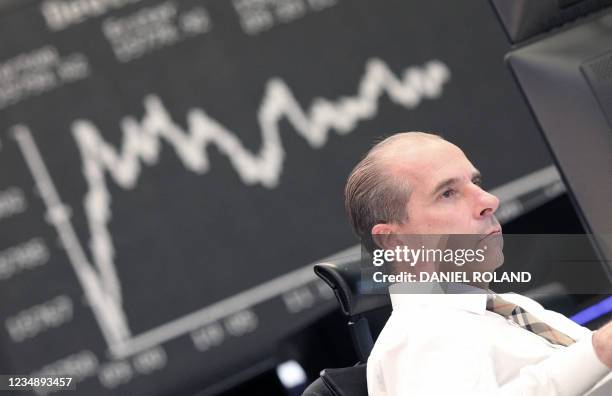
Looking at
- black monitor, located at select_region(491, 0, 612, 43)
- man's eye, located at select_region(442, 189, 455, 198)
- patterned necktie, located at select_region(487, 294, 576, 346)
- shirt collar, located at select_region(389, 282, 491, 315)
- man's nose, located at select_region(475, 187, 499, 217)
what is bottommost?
patterned necktie, located at select_region(487, 294, 576, 346)

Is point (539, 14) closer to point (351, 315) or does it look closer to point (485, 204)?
point (485, 204)

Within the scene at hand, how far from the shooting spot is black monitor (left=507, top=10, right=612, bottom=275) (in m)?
1.38

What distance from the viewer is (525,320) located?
59.6 inches

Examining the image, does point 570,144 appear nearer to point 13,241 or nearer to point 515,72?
point 515,72

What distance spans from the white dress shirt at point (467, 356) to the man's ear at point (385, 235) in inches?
3.0

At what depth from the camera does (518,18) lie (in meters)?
1.47

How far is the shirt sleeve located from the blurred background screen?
243cm

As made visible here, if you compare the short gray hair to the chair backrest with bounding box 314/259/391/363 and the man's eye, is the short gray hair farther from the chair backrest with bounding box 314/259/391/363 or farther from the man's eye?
the chair backrest with bounding box 314/259/391/363

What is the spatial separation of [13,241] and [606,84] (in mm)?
2695

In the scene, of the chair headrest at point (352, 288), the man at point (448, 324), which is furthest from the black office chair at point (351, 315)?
the man at point (448, 324)

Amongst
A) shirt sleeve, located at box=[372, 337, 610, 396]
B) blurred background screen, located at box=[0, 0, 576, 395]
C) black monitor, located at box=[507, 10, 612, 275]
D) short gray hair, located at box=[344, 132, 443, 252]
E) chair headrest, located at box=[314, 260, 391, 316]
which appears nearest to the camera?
shirt sleeve, located at box=[372, 337, 610, 396]

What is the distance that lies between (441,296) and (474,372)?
182 millimetres

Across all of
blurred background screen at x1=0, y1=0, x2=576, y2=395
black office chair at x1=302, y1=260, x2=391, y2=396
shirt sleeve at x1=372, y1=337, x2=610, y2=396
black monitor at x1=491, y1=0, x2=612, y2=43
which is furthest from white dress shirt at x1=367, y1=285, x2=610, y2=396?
blurred background screen at x1=0, y1=0, x2=576, y2=395

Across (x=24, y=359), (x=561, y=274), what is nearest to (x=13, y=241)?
(x=24, y=359)
